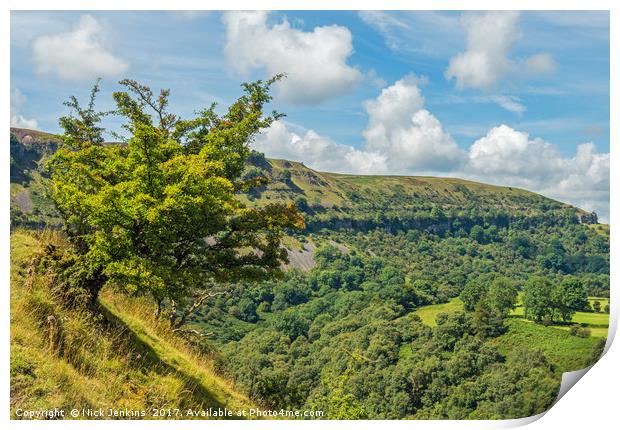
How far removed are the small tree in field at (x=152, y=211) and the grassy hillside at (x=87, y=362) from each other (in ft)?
3.25

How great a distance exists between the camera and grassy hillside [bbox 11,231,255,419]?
879cm

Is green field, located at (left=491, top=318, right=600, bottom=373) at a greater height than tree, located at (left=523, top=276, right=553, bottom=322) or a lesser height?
lesser

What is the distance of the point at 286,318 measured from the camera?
9831 centimetres

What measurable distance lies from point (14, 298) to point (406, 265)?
184446 mm

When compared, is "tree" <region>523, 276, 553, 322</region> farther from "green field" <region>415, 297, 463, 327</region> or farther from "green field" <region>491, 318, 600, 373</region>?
"green field" <region>415, 297, 463, 327</region>

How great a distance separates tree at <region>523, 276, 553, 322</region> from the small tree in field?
270 ft

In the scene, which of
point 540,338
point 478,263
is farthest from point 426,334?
point 478,263

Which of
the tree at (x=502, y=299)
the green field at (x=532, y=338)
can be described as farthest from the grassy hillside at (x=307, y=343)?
the tree at (x=502, y=299)

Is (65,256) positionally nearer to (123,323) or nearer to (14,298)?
(14,298)

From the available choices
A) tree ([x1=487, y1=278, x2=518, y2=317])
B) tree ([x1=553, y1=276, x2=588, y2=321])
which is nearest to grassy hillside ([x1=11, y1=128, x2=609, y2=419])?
tree ([x1=553, y1=276, x2=588, y2=321])

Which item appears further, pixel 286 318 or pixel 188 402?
pixel 286 318

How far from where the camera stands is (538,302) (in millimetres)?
88500

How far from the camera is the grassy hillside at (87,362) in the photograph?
346 inches

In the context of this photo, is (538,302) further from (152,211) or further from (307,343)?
(152,211)
